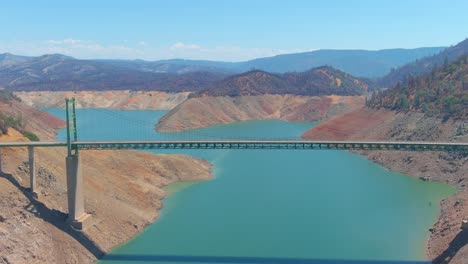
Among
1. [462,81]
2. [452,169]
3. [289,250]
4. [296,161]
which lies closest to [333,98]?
[462,81]

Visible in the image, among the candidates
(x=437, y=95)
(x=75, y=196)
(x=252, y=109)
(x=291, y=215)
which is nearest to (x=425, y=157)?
(x=437, y=95)

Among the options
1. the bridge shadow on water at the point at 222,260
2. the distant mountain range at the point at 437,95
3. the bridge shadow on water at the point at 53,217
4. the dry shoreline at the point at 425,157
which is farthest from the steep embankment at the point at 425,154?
the bridge shadow on water at the point at 53,217

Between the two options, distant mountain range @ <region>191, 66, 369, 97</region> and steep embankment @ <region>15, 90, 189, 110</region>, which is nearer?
distant mountain range @ <region>191, 66, 369, 97</region>

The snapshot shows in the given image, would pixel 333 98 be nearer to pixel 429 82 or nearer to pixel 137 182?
pixel 429 82

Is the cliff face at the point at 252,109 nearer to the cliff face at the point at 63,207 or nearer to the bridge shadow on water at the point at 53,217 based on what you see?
the cliff face at the point at 63,207

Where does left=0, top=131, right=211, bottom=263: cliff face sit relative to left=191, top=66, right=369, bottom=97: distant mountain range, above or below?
below

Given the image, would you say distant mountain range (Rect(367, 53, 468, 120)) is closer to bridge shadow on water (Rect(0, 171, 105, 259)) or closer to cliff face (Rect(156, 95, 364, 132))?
cliff face (Rect(156, 95, 364, 132))

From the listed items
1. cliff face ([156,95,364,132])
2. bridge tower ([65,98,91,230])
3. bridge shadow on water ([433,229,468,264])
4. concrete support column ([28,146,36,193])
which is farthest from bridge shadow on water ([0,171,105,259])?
cliff face ([156,95,364,132])
